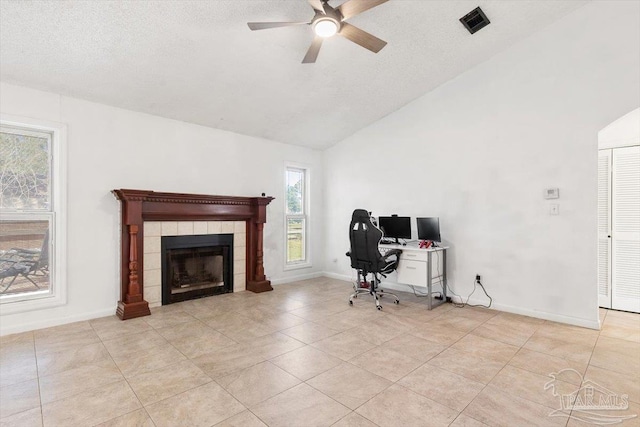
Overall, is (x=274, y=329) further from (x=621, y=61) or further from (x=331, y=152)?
(x=621, y=61)

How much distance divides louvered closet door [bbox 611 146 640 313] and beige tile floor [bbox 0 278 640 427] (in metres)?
0.29

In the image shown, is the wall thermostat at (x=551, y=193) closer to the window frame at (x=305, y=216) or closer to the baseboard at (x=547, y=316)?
the baseboard at (x=547, y=316)

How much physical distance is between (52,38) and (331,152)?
4.27 m

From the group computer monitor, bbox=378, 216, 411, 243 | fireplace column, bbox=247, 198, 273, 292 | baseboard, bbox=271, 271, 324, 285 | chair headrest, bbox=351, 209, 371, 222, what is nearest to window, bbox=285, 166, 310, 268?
baseboard, bbox=271, 271, 324, 285

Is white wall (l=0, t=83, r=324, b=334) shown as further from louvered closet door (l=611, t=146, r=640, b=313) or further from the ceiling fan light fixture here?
louvered closet door (l=611, t=146, r=640, b=313)

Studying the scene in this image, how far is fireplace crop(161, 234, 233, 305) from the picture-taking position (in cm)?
431

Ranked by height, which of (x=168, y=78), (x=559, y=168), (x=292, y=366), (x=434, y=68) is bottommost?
(x=292, y=366)

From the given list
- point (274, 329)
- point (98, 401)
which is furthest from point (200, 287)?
point (98, 401)

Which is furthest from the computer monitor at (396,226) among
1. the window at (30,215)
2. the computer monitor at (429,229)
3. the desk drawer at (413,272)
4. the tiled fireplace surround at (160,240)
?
the window at (30,215)

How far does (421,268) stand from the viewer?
13.6ft

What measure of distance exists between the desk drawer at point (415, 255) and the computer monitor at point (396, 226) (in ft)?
1.21

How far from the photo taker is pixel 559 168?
3.61 m

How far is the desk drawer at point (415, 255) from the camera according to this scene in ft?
13.5

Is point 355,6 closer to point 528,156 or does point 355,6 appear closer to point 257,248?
point 528,156
